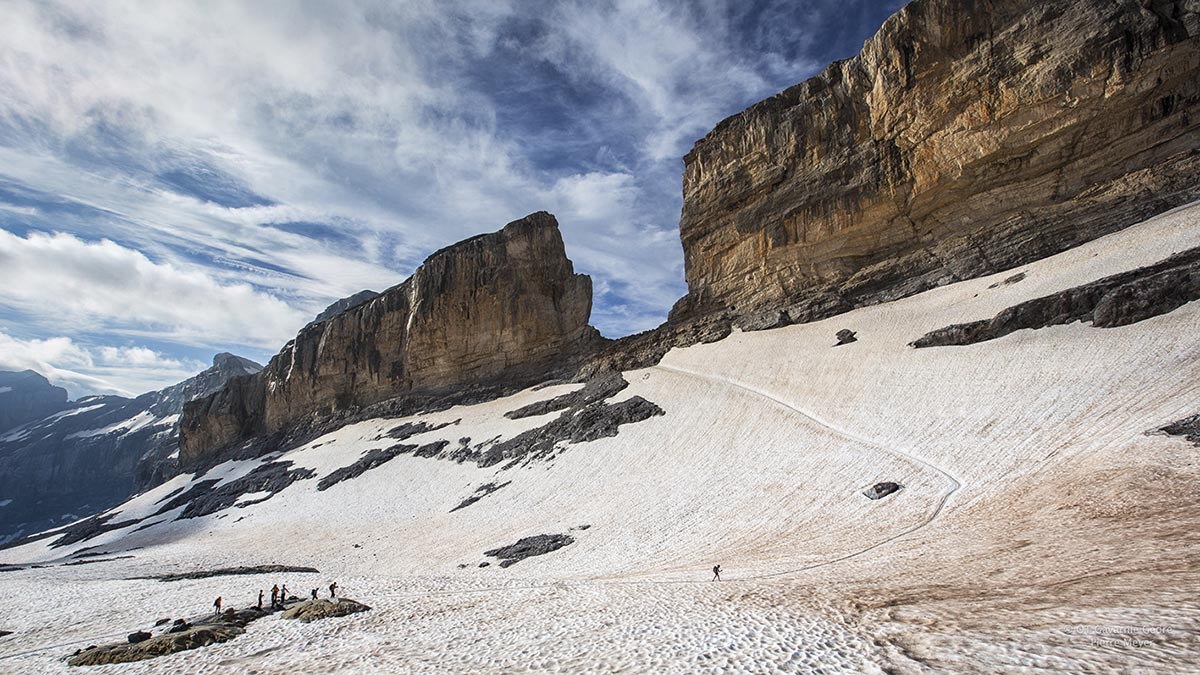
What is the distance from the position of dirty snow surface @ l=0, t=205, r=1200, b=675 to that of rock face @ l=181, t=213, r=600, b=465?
22.3 meters

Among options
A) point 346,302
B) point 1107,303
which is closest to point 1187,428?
point 1107,303

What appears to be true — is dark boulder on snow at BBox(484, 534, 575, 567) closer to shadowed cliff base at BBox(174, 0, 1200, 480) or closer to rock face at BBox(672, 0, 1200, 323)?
shadowed cliff base at BBox(174, 0, 1200, 480)

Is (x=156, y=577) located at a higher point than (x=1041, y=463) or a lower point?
lower

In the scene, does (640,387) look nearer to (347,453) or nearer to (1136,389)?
(1136,389)

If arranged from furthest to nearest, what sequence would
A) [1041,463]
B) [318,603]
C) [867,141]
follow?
[867,141], [1041,463], [318,603]

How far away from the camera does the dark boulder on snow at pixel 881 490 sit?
1973 centimetres

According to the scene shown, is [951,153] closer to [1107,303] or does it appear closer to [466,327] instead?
[1107,303]

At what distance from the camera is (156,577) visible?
2752 centimetres

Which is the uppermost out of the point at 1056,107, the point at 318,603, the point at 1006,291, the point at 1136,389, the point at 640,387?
the point at 1056,107

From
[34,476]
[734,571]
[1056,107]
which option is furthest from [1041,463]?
[34,476]

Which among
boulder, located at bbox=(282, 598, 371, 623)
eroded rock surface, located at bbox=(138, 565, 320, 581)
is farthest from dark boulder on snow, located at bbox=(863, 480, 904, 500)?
eroded rock surface, located at bbox=(138, 565, 320, 581)

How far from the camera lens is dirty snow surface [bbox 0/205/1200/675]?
855cm

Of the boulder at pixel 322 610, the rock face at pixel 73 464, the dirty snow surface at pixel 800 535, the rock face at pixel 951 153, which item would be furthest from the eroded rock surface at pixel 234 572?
the rock face at pixel 73 464

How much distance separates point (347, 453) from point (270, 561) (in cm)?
2695
